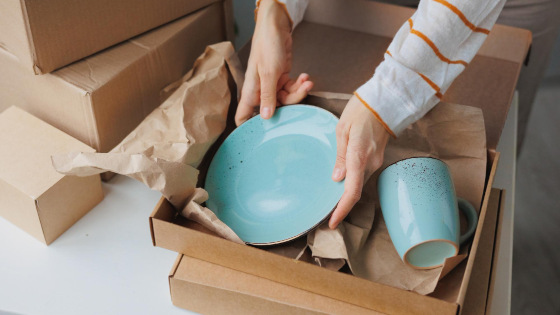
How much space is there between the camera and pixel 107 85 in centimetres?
81

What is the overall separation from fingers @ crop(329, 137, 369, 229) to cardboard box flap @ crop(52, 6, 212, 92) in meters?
0.37

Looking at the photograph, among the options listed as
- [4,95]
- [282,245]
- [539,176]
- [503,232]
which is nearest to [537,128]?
[539,176]

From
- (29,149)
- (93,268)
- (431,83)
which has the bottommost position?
(93,268)

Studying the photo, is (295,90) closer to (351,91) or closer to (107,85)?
(351,91)

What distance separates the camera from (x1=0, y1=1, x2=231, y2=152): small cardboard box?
81 centimetres

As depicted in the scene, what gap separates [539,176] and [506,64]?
89cm

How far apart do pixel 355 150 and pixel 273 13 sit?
300mm

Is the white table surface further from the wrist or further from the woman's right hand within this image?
the wrist

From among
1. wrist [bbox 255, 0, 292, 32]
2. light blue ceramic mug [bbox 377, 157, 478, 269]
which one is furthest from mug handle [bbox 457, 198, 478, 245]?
wrist [bbox 255, 0, 292, 32]

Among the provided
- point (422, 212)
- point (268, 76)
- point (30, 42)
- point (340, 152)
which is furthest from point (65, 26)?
point (422, 212)

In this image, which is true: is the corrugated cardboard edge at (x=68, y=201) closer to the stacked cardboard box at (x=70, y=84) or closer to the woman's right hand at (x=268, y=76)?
the stacked cardboard box at (x=70, y=84)

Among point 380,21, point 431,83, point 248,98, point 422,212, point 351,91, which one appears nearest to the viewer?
point 422,212

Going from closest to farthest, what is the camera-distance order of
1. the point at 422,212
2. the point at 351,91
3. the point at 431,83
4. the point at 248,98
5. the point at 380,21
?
the point at 422,212 → the point at 431,83 → the point at 248,98 → the point at 351,91 → the point at 380,21

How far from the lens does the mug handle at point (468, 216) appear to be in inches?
25.2
